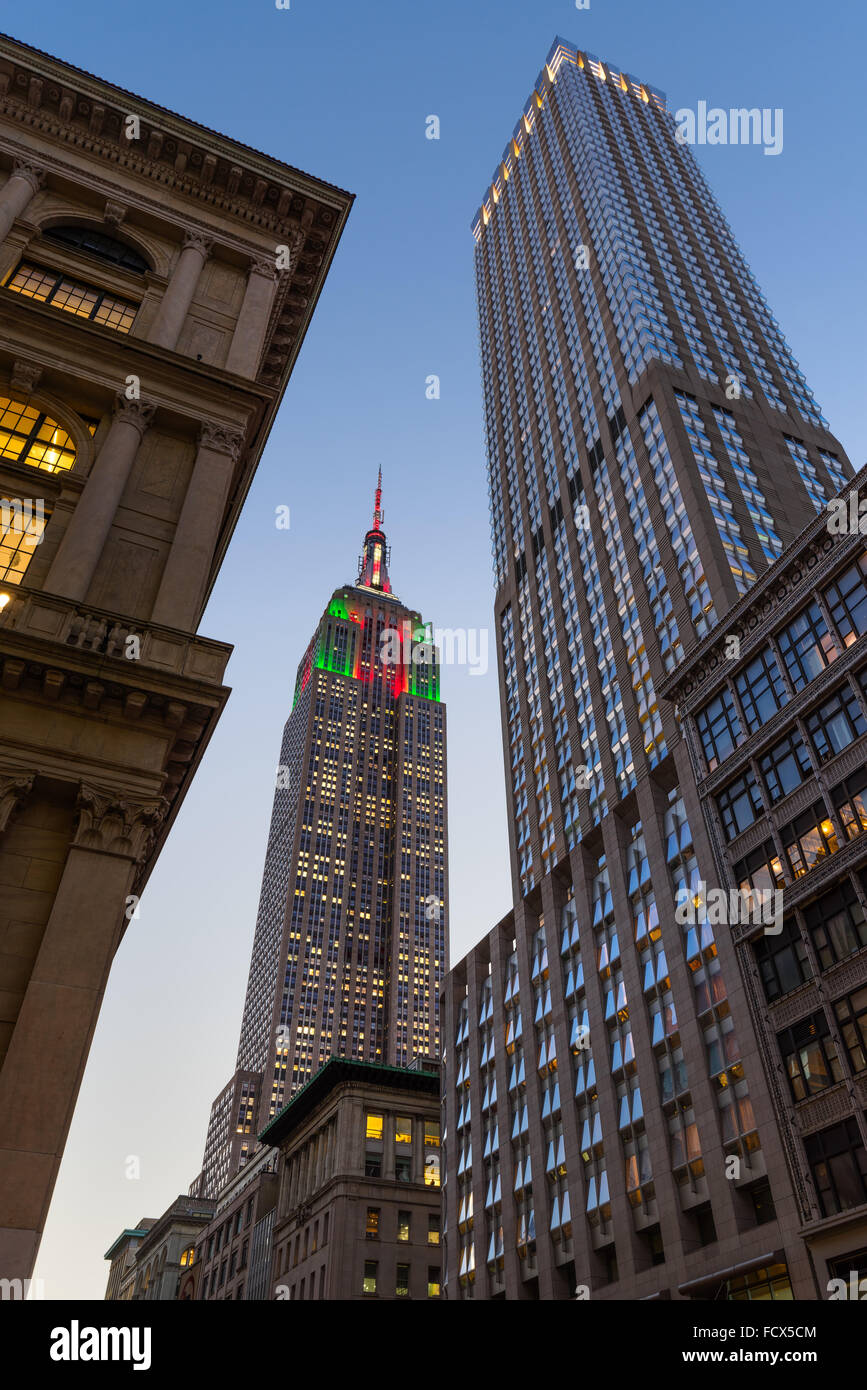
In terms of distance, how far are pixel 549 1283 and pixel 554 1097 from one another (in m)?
12.0

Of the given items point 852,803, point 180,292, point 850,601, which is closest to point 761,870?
point 852,803

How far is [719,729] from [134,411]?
141 feet

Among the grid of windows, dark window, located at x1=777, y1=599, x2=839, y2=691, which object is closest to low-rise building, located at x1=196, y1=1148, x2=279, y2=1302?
dark window, located at x1=777, y1=599, x2=839, y2=691

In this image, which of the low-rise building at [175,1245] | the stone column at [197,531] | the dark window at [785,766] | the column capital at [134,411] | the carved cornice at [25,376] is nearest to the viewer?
the stone column at [197,531]

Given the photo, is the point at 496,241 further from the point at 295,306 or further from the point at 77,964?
the point at 77,964

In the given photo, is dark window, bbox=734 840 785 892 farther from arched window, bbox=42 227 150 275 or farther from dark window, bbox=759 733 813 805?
arched window, bbox=42 227 150 275

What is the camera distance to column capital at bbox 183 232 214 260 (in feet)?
101

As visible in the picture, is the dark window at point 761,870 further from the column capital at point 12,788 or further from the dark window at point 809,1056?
the column capital at point 12,788

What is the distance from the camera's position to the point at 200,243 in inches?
1220

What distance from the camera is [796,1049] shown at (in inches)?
1859

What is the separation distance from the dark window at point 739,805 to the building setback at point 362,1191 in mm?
58761

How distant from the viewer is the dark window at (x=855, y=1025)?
42531 mm

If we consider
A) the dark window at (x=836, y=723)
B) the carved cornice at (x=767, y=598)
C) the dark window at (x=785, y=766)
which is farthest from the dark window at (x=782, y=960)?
the carved cornice at (x=767, y=598)

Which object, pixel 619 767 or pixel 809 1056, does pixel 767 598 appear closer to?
pixel 619 767
